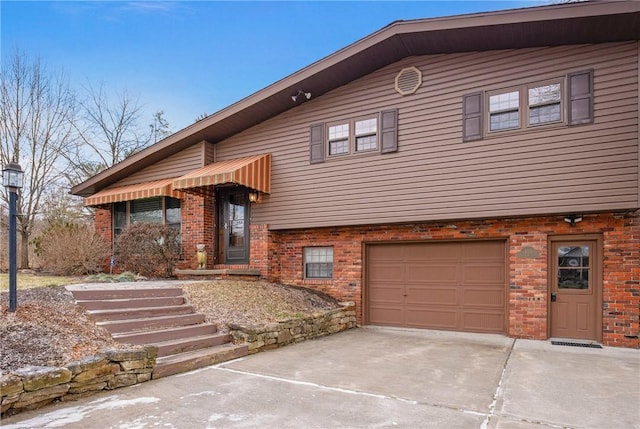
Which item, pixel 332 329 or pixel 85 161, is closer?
pixel 332 329

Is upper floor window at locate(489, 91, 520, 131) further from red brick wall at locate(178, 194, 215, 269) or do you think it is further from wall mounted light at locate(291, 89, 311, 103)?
red brick wall at locate(178, 194, 215, 269)

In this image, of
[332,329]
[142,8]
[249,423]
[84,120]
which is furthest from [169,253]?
[84,120]

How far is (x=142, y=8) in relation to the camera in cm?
1203

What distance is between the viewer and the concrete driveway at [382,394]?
397cm

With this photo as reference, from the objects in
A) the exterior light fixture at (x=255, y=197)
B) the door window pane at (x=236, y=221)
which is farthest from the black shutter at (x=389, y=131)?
the door window pane at (x=236, y=221)

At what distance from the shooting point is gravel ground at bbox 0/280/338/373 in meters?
4.65

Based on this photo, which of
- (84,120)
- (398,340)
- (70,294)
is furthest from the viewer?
(84,120)

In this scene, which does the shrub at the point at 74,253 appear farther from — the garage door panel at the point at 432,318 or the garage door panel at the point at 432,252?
the garage door panel at the point at 432,318

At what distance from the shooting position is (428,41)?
870cm

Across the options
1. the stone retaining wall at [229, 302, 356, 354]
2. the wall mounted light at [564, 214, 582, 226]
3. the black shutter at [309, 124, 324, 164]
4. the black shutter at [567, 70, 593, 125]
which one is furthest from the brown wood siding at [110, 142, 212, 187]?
the wall mounted light at [564, 214, 582, 226]

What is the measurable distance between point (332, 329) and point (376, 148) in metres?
4.36

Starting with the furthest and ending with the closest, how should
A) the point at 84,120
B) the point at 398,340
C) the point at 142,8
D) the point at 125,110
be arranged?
the point at 125,110, the point at 84,120, the point at 142,8, the point at 398,340

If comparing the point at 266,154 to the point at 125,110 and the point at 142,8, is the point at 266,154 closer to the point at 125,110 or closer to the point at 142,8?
the point at 142,8

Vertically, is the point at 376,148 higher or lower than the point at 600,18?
lower
